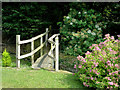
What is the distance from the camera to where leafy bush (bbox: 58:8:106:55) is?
28.4 feet

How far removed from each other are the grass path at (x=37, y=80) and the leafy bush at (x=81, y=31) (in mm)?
3414

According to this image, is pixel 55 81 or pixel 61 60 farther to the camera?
pixel 61 60

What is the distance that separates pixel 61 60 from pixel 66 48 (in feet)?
2.37

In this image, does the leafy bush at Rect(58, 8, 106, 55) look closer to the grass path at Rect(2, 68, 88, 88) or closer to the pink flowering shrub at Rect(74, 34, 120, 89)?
the grass path at Rect(2, 68, 88, 88)

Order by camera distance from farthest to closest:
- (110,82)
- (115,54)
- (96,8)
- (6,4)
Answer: (6,4) → (96,8) → (115,54) → (110,82)

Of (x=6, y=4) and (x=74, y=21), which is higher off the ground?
(x=6, y=4)

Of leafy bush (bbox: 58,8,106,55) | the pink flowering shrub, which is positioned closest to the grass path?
the pink flowering shrub

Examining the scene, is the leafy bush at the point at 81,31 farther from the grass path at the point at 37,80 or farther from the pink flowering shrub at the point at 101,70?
the pink flowering shrub at the point at 101,70

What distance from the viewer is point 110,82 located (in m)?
4.12

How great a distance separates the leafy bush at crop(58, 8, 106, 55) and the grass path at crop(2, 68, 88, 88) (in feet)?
11.2

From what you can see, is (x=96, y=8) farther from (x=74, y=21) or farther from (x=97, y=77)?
(x=97, y=77)

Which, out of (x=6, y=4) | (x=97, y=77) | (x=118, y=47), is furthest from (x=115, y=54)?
(x=6, y=4)

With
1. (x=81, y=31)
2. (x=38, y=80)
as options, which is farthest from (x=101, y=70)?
(x=81, y=31)

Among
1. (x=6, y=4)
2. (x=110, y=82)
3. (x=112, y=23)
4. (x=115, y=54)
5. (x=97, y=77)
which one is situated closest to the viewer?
(x=110, y=82)
